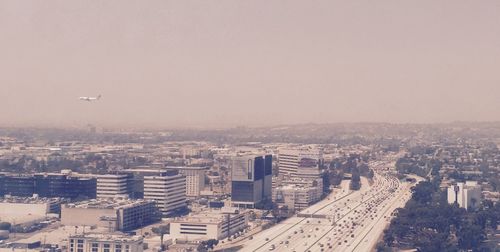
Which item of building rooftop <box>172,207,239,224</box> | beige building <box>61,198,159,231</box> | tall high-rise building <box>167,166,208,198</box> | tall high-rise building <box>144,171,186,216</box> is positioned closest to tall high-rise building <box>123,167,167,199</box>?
tall high-rise building <box>144,171,186,216</box>

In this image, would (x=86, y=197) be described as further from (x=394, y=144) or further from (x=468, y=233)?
(x=394, y=144)

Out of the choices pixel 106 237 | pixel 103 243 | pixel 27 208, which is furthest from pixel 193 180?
pixel 103 243

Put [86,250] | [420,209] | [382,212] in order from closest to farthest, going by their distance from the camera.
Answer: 1. [86,250]
2. [420,209]
3. [382,212]

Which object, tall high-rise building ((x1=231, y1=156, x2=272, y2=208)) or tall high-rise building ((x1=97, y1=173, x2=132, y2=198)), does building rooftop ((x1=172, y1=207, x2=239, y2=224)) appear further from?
tall high-rise building ((x1=97, y1=173, x2=132, y2=198))

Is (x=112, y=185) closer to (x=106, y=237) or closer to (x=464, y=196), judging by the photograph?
(x=106, y=237)

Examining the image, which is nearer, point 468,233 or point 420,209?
point 468,233

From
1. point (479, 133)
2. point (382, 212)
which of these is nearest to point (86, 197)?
point (382, 212)
